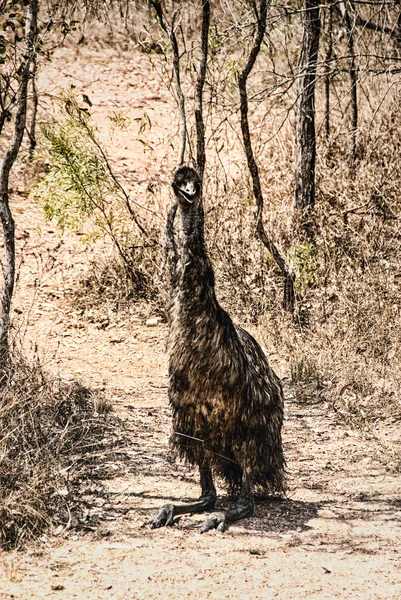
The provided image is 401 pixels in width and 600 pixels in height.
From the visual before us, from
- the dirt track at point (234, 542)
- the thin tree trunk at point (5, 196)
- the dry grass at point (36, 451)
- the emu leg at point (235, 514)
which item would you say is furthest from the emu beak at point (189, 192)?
the thin tree trunk at point (5, 196)

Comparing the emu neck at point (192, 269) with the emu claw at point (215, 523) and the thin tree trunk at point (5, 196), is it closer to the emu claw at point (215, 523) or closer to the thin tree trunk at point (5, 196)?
the emu claw at point (215, 523)

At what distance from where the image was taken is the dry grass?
4.77 metres

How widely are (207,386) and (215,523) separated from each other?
0.78 metres

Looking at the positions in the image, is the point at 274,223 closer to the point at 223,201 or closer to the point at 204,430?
the point at 223,201

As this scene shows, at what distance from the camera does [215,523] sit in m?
5.01

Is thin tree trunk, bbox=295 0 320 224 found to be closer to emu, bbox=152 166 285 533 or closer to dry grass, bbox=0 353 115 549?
dry grass, bbox=0 353 115 549

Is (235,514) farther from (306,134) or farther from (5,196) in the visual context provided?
(306,134)

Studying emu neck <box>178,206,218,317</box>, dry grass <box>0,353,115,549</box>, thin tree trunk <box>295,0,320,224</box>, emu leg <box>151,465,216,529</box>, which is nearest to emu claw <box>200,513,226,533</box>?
emu leg <box>151,465,216,529</box>

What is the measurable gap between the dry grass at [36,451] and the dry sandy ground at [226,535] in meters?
0.15

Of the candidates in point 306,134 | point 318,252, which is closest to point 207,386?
point 318,252

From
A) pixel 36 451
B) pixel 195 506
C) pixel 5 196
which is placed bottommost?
pixel 195 506

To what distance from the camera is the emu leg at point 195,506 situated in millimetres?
5035

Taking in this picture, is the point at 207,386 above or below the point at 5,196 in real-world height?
below

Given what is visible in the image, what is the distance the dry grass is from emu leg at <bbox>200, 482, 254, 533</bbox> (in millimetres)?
810
